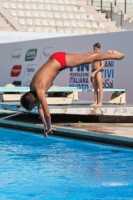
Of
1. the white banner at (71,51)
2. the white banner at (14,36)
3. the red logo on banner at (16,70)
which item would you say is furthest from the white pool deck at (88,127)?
the white banner at (14,36)

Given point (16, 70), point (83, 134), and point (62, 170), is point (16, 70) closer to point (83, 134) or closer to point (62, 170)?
point (83, 134)

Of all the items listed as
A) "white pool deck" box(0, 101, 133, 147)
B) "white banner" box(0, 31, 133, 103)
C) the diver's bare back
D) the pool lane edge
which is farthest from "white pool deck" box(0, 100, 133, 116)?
the diver's bare back

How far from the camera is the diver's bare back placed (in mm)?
6582

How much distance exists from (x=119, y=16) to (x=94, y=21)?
1.78 meters

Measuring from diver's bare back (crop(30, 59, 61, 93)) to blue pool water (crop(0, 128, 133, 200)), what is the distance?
1.38 m

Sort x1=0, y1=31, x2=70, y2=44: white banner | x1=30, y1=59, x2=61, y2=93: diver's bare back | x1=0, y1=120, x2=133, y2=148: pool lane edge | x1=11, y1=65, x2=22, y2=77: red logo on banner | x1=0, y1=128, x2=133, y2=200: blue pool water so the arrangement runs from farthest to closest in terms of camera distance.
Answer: x1=0, y1=31, x2=70, y2=44: white banner, x1=11, y1=65, x2=22, y2=77: red logo on banner, x1=0, y1=120, x2=133, y2=148: pool lane edge, x1=0, y1=128, x2=133, y2=200: blue pool water, x1=30, y1=59, x2=61, y2=93: diver's bare back

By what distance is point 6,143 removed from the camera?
1095 centimetres

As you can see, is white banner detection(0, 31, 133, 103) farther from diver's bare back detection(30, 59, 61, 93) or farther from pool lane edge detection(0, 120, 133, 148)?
diver's bare back detection(30, 59, 61, 93)

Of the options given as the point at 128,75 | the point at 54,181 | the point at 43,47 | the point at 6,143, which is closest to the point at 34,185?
the point at 54,181

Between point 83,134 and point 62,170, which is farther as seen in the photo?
point 83,134

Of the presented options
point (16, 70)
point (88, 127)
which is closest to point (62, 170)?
point (88, 127)

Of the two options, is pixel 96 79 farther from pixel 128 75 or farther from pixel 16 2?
pixel 16 2

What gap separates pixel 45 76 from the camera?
6.73 meters

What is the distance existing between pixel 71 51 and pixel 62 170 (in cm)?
999
